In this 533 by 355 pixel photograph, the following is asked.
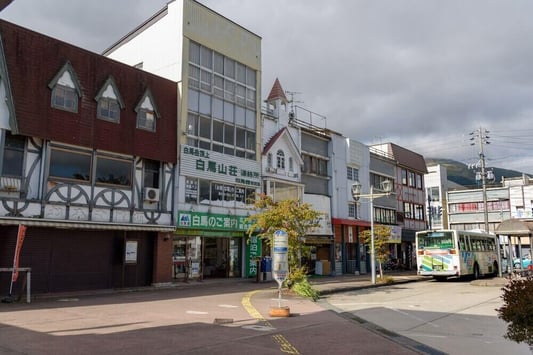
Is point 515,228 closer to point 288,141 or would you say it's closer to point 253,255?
point 288,141

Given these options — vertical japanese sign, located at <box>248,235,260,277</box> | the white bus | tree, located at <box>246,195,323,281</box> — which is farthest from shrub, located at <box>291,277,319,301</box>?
the white bus

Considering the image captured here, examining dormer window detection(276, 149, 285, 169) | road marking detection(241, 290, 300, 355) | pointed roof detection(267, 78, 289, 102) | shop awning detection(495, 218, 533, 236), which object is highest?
pointed roof detection(267, 78, 289, 102)

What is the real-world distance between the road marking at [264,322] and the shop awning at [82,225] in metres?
5.44

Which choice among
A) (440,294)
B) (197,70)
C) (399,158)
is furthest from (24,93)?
(399,158)

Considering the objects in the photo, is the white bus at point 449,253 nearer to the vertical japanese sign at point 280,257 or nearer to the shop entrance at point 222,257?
the shop entrance at point 222,257

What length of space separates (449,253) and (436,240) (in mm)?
1043

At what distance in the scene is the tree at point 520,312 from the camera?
7.06 meters

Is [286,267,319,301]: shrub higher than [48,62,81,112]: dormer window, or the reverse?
[48,62,81,112]: dormer window

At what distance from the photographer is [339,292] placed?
21.9m

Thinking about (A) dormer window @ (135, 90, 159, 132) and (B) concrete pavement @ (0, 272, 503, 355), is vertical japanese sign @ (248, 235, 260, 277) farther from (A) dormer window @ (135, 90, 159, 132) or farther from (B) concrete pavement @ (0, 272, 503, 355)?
(B) concrete pavement @ (0, 272, 503, 355)

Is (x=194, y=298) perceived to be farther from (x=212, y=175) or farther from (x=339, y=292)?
(x=212, y=175)

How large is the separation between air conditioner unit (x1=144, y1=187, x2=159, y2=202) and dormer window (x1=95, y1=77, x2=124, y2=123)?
346 centimetres

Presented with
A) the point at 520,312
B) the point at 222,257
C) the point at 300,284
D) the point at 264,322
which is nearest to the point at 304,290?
the point at 300,284

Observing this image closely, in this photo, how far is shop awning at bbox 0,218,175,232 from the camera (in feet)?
57.1
